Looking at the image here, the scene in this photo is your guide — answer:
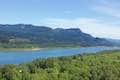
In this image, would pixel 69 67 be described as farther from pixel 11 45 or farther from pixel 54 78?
pixel 11 45

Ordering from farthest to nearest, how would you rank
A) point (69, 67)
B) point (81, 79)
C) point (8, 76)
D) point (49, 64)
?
1. point (49, 64)
2. point (69, 67)
3. point (81, 79)
4. point (8, 76)

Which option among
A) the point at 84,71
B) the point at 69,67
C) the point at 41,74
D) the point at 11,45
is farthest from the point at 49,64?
the point at 11,45

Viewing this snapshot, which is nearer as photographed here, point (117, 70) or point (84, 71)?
point (84, 71)

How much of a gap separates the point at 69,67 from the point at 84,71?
2.94 metres

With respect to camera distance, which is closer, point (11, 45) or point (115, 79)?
point (115, 79)

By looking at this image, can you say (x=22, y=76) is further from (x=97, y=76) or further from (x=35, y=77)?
(x=97, y=76)

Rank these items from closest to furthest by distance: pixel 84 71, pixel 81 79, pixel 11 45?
pixel 81 79 < pixel 84 71 < pixel 11 45

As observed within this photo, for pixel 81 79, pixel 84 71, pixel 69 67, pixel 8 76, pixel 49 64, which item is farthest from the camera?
pixel 49 64

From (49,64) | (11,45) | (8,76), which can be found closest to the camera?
(8,76)

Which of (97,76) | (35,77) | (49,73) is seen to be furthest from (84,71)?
(35,77)

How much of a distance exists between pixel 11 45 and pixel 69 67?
98.5m

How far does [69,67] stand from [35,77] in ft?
27.6

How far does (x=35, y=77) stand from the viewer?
33.2 m

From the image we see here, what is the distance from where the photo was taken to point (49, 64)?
45438 mm
